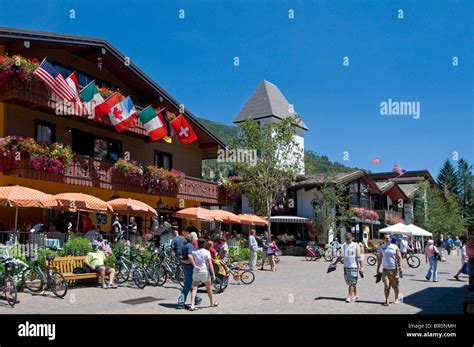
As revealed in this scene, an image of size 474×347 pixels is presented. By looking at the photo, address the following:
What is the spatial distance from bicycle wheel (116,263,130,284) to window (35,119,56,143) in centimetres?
805

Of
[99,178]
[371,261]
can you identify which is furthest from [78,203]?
[371,261]

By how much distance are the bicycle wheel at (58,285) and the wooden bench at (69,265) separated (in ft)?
2.80

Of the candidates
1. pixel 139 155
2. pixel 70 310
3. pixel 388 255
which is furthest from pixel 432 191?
pixel 70 310

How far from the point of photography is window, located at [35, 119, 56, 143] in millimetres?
22469

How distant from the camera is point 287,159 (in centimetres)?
3612

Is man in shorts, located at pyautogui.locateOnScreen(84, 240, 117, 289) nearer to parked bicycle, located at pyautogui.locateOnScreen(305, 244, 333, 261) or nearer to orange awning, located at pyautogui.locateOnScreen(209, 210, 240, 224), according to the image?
orange awning, located at pyautogui.locateOnScreen(209, 210, 240, 224)

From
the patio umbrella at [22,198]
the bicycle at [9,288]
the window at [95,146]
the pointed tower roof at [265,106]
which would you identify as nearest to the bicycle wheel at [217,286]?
the bicycle at [9,288]

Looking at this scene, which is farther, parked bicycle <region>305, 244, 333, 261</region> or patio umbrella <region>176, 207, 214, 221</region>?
parked bicycle <region>305, 244, 333, 261</region>

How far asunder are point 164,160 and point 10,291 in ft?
59.9

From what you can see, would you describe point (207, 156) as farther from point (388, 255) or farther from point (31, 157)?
point (388, 255)

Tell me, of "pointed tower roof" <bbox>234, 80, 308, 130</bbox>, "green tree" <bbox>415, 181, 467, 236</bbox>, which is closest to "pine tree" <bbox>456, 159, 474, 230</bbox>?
"green tree" <bbox>415, 181, 467, 236</bbox>

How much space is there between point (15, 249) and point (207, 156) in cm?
1918

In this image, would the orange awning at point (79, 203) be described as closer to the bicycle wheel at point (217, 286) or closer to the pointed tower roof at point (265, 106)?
the bicycle wheel at point (217, 286)

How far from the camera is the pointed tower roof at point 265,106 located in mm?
50750
